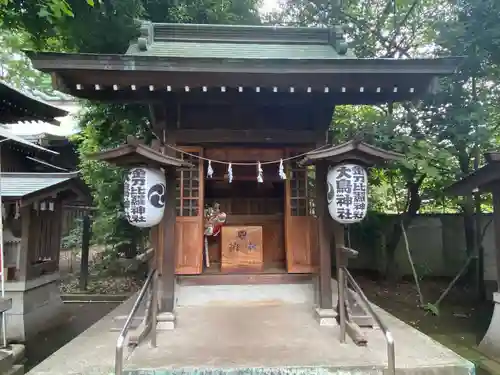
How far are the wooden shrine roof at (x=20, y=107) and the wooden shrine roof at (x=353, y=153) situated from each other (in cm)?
427

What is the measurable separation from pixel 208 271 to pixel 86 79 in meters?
3.42

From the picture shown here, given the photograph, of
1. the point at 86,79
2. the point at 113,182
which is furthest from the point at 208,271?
the point at 113,182

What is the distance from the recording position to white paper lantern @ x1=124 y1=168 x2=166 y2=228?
493 centimetres

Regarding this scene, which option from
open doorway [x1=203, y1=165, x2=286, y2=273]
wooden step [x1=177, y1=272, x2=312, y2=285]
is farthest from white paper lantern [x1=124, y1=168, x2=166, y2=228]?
open doorway [x1=203, y1=165, x2=286, y2=273]

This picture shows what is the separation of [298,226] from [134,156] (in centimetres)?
271

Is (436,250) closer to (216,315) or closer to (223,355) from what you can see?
(216,315)

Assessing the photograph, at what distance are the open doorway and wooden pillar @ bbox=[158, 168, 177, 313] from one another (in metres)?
1.13

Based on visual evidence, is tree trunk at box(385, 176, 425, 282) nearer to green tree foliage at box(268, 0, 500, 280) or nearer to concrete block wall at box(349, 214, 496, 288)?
green tree foliage at box(268, 0, 500, 280)

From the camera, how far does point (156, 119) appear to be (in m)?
5.83

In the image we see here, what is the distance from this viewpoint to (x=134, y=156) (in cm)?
479

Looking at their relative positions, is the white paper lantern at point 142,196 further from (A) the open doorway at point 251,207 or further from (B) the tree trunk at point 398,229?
(B) the tree trunk at point 398,229

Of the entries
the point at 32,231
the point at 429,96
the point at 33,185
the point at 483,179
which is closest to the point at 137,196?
the point at 33,185

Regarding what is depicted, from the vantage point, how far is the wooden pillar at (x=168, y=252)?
17.4 ft

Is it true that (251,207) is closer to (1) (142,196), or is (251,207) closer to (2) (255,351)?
(1) (142,196)
